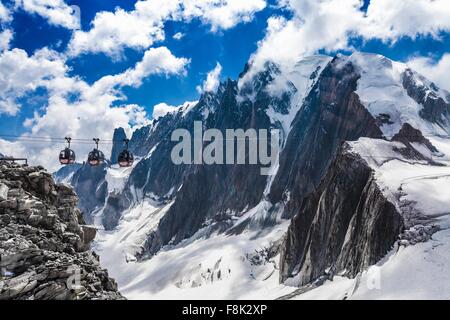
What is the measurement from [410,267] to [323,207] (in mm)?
47498

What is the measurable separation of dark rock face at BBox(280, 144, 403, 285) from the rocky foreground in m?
37.6

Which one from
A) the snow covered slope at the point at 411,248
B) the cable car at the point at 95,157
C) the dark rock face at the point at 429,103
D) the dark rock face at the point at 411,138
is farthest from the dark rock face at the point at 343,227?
the dark rock face at the point at 429,103

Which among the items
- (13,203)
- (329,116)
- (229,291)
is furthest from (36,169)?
(329,116)

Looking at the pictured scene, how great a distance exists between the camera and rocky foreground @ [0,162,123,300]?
2366cm

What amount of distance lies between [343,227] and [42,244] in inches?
2570

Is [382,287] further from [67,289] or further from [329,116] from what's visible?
[329,116]

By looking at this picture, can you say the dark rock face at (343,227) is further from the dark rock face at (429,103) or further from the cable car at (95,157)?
the dark rock face at (429,103)

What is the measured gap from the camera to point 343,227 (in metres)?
83.9

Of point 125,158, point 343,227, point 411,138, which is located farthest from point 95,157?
point 411,138

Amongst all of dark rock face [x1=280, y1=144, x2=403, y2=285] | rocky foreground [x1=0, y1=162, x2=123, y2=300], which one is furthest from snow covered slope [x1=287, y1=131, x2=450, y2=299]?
rocky foreground [x1=0, y1=162, x2=123, y2=300]

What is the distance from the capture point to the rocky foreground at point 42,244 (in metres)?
23.7

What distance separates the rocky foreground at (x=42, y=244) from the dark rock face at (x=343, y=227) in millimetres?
37585

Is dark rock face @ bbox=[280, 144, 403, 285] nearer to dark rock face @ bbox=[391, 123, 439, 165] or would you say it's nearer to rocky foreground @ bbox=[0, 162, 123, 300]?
dark rock face @ bbox=[391, 123, 439, 165]

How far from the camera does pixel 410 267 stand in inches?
1889
